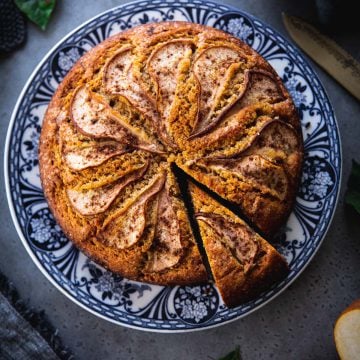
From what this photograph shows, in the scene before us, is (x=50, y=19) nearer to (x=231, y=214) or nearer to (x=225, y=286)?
(x=231, y=214)

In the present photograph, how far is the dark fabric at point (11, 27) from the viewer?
3680 mm

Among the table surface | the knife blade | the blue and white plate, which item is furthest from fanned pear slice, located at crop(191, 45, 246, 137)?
the table surface

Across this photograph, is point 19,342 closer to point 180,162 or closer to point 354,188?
point 180,162

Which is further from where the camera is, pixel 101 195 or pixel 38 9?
pixel 38 9

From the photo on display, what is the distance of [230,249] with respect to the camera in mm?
2959

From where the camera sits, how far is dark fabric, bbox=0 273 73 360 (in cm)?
343

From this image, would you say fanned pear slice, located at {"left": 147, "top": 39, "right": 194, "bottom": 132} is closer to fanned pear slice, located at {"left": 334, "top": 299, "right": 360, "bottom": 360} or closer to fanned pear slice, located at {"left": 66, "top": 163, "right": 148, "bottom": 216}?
fanned pear slice, located at {"left": 66, "top": 163, "right": 148, "bottom": 216}

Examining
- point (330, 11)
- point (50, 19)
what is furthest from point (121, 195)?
point (330, 11)

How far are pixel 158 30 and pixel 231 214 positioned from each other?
1099 mm

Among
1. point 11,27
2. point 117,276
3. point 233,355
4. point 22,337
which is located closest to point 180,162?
point 117,276

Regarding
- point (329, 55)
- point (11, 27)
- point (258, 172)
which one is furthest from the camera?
point (11, 27)

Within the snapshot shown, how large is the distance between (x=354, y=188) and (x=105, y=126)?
5.11ft

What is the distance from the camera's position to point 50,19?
3781 mm

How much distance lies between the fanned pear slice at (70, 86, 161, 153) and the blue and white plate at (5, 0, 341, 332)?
0.61 metres
